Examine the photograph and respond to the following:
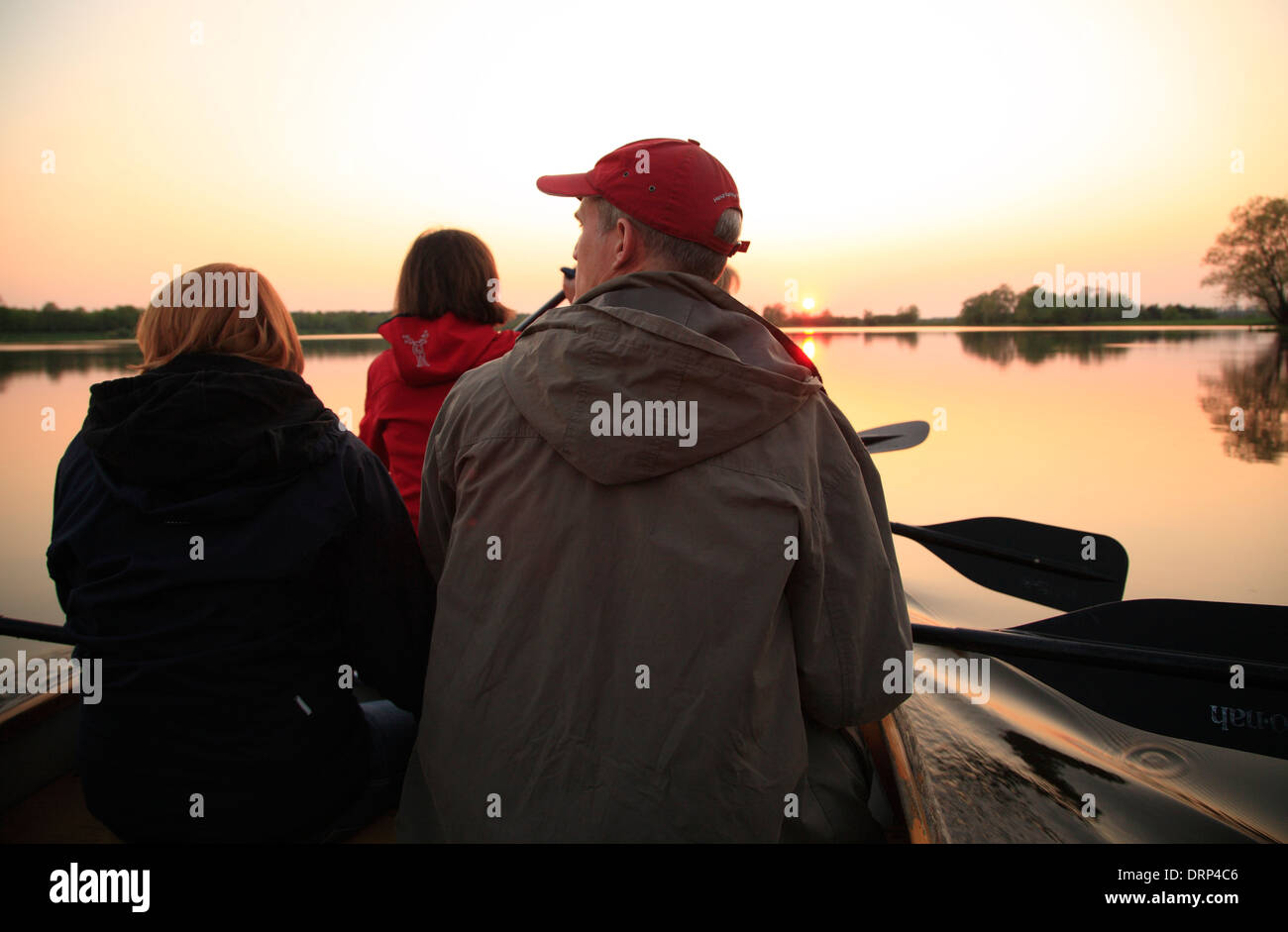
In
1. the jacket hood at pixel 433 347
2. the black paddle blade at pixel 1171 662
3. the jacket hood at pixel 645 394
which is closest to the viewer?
the jacket hood at pixel 645 394

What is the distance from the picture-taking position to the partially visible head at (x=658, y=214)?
1.50 metres

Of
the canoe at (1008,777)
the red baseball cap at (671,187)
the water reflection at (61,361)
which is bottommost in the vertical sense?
the canoe at (1008,777)

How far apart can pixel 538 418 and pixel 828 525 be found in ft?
1.81

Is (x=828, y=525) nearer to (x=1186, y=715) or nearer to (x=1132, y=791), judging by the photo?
(x=1186, y=715)

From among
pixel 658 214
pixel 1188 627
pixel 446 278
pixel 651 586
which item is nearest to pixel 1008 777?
pixel 1188 627

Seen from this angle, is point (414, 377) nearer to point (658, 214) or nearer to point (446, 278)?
point (446, 278)

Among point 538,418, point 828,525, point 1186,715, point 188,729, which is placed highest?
point 538,418

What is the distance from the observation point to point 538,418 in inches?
48.3

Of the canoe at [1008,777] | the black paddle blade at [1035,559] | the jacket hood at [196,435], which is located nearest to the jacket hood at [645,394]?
the jacket hood at [196,435]

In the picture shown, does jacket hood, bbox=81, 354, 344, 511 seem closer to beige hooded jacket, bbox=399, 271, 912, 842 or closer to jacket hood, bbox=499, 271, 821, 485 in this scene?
beige hooded jacket, bbox=399, 271, 912, 842

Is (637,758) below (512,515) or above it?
below

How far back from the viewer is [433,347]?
2.66 meters

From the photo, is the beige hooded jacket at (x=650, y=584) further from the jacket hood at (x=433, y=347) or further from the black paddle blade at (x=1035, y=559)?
the black paddle blade at (x=1035, y=559)
